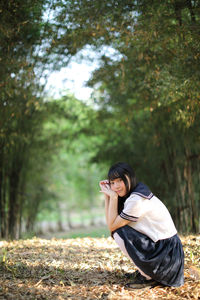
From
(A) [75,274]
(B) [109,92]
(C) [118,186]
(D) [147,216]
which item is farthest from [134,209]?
(B) [109,92]

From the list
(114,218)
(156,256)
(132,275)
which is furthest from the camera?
(132,275)

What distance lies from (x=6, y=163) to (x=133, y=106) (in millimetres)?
2450

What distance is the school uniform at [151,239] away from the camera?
7.03 feet

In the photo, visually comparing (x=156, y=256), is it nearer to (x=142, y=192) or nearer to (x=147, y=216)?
(x=147, y=216)

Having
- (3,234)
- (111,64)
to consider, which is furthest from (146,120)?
(3,234)

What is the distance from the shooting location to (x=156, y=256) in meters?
2.14

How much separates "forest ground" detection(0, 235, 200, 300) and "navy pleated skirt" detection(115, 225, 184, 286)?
11 cm

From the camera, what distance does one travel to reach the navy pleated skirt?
6.99 feet

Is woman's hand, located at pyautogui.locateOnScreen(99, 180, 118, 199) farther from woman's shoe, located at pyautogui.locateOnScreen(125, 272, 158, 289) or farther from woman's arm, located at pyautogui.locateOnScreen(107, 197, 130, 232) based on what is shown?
woman's shoe, located at pyautogui.locateOnScreen(125, 272, 158, 289)

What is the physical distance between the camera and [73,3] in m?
3.43

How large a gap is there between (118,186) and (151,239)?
447mm

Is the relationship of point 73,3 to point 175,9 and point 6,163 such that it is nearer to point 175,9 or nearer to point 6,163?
point 175,9

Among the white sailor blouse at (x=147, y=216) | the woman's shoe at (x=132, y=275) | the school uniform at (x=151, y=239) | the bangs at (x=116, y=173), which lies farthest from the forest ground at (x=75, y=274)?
the bangs at (x=116, y=173)

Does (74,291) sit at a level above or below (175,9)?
below
